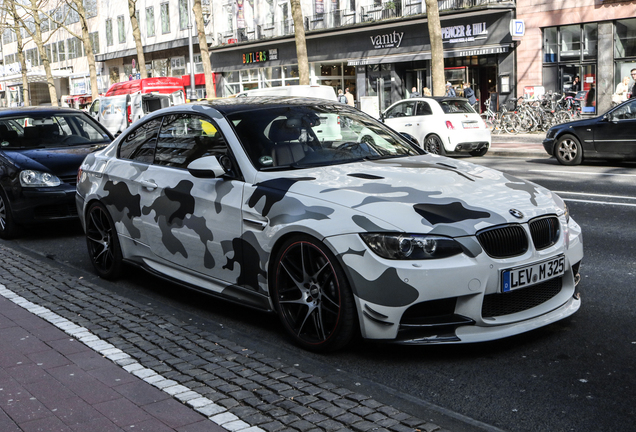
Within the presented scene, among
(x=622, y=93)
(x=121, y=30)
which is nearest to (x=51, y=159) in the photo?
(x=622, y=93)

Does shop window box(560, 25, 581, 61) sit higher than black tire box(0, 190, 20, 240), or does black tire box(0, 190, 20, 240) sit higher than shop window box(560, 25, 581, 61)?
shop window box(560, 25, 581, 61)

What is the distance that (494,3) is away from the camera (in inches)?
1176

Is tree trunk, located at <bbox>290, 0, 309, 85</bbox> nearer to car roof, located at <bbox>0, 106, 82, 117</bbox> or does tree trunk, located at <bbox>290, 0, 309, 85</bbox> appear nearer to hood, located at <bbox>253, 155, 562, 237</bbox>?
car roof, located at <bbox>0, 106, 82, 117</bbox>

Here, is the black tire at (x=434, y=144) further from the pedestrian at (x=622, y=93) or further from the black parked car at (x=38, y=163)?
the black parked car at (x=38, y=163)

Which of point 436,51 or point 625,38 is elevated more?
point 625,38

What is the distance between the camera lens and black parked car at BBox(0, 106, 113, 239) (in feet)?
29.2

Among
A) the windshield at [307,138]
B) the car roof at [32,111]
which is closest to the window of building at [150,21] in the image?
the car roof at [32,111]

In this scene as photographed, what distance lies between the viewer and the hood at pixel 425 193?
4164 mm

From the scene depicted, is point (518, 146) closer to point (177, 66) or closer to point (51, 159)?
point (51, 159)

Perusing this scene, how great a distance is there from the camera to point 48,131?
396 inches

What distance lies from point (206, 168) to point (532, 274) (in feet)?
7.24

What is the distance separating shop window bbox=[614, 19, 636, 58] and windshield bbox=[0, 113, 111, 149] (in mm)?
21660

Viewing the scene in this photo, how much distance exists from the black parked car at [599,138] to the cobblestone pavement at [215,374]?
37.8ft

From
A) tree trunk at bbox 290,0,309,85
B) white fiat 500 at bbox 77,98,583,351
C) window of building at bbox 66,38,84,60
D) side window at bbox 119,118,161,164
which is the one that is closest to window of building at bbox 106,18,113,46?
window of building at bbox 66,38,84,60
